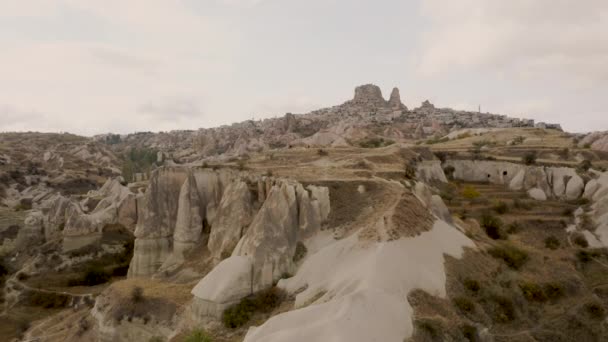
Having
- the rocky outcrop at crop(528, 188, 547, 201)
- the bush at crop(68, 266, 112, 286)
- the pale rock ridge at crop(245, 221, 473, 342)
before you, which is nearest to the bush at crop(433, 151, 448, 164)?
the rocky outcrop at crop(528, 188, 547, 201)

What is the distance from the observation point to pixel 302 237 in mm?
25922

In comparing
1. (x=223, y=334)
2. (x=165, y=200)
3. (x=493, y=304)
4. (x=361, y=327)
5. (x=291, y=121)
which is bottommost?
(x=223, y=334)

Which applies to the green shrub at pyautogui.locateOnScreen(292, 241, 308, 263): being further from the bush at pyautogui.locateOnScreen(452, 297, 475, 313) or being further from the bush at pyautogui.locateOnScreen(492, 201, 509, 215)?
the bush at pyautogui.locateOnScreen(492, 201, 509, 215)

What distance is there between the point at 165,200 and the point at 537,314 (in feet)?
93.0

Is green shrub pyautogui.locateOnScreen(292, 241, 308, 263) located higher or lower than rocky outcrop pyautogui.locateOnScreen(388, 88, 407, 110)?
lower

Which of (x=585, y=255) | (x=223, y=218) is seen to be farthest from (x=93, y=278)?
(x=585, y=255)

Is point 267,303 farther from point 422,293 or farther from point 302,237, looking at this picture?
point 422,293

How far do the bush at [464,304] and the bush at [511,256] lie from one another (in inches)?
284

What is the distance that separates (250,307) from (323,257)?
4.78m

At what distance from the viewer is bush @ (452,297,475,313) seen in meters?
19.2

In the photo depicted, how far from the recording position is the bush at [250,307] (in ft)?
71.2

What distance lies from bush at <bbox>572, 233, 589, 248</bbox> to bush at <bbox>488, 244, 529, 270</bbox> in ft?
39.2

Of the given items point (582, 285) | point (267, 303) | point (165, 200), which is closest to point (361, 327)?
point (267, 303)

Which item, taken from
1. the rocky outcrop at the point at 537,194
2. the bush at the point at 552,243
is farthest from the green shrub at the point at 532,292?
the rocky outcrop at the point at 537,194
